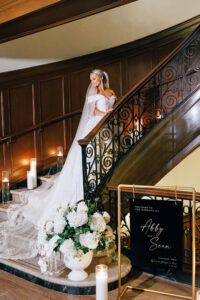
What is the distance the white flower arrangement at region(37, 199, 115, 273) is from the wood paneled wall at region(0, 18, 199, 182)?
3.08 metres

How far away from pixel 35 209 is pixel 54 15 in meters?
2.72

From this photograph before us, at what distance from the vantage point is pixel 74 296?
3.10m

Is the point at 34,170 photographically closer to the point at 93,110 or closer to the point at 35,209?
the point at 35,209

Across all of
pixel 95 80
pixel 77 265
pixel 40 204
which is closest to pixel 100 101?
pixel 95 80

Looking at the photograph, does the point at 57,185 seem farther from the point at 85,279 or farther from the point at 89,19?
the point at 89,19

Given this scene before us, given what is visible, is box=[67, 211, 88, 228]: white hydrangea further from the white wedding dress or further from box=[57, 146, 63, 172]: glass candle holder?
box=[57, 146, 63, 172]: glass candle holder

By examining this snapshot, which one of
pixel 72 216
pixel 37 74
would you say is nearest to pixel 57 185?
pixel 72 216

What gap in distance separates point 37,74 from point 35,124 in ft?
3.58

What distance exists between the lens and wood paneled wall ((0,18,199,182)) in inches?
237

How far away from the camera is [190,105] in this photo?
4.43 meters

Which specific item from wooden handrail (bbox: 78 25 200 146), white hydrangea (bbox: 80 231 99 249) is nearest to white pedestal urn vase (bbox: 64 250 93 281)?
white hydrangea (bbox: 80 231 99 249)

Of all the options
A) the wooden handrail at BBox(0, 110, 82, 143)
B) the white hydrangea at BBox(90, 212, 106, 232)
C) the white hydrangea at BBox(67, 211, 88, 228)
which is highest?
the wooden handrail at BBox(0, 110, 82, 143)

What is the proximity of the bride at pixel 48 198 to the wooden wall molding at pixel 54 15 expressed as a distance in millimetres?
1548

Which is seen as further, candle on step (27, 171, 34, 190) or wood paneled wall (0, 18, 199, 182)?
wood paneled wall (0, 18, 199, 182)
